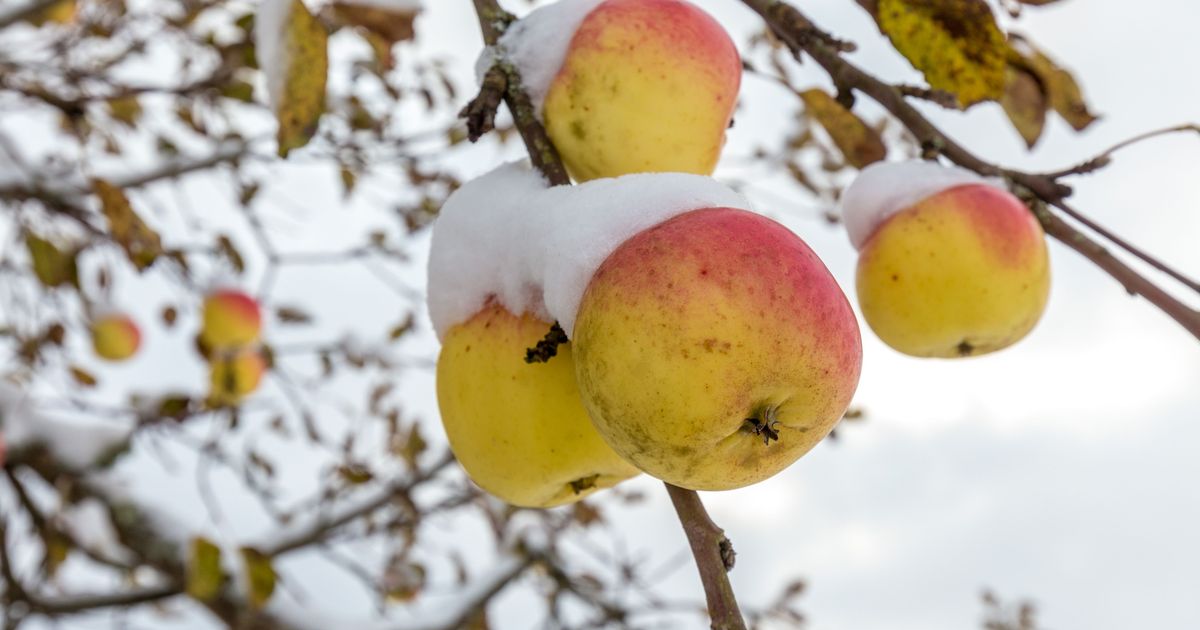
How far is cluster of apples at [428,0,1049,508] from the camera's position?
694mm

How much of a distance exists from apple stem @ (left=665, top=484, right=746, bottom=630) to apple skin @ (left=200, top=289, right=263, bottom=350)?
3076 mm

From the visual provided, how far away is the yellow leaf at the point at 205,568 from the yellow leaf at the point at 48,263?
794 millimetres

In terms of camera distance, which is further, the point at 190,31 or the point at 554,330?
the point at 190,31

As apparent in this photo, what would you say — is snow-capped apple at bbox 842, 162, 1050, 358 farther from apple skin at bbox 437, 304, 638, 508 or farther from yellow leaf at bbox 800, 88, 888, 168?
apple skin at bbox 437, 304, 638, 508

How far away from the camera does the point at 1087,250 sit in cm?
109

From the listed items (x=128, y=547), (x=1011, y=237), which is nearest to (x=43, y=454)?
(x=128, y=547)

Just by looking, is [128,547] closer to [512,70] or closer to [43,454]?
[43,454]

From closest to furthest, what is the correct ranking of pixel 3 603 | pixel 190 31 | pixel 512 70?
pixel 512 70
pixel 3 603
pixel 190 31

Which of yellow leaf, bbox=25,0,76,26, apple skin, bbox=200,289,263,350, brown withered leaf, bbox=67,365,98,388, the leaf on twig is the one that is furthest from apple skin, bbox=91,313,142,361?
the leaf on twig

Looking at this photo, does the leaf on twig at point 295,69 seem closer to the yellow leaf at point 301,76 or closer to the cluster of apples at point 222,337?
the yellow leaf at point 301,76

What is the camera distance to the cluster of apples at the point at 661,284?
69cm

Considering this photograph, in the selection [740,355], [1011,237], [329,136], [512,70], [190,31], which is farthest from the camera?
[190,31]

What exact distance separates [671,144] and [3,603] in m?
2.48

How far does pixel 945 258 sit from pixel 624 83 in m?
0.56
